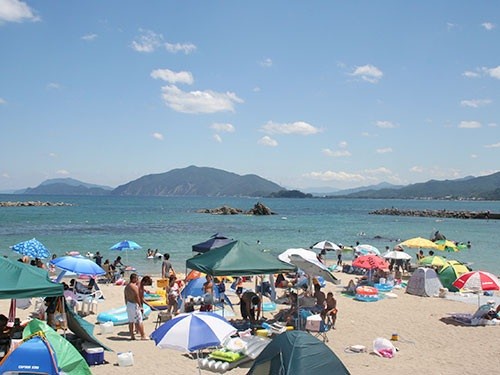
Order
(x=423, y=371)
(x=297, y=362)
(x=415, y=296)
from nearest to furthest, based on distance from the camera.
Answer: (x=297, y=362)
(x=423, y=371)
(x=415, y=296)

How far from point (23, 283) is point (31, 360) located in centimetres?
143

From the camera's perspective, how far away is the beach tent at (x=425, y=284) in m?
18.2

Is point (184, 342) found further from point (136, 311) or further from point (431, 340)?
point (431, 340)

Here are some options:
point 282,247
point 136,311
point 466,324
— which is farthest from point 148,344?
point 282,247

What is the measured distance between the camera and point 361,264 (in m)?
18.7

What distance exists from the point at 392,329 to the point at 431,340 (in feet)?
4.03

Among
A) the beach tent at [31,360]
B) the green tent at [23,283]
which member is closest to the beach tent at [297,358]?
the beach tent at [31,360]

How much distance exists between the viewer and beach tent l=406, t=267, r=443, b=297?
18.2 metres

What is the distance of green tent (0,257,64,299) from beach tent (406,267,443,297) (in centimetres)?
1402

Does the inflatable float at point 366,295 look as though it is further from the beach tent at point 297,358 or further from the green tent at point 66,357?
the green tent at point 66,357

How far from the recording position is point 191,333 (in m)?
7.67

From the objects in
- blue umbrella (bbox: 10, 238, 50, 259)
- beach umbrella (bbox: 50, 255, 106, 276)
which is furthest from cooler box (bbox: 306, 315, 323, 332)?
blue umbrella (bbox: 10, 238, 50, 259)

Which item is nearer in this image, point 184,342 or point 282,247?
point 184,342

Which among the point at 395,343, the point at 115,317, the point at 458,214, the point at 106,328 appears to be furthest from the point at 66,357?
the point at 458,214
